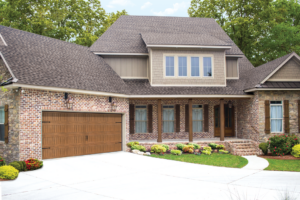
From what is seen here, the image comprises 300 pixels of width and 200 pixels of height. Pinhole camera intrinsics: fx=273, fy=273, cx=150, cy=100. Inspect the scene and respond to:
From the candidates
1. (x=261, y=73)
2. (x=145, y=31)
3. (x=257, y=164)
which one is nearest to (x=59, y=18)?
(x=145, y=31)

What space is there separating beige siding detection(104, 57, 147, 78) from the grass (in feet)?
30.7

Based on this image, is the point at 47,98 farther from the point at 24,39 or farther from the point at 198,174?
the point at 198,174

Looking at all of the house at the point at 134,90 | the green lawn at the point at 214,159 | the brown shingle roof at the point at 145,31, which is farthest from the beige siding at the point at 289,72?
the green lawn at the point at 214,159

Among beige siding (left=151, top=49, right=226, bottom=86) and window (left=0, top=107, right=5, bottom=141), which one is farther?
beige siding (left=151, top=49, right=226, bottom=86)

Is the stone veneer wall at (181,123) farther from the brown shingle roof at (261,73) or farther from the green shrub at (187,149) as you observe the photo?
the green shrub at (187,149)

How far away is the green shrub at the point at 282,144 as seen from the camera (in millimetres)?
14750

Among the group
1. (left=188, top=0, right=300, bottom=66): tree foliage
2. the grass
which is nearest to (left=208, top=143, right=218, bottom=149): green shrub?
the grass

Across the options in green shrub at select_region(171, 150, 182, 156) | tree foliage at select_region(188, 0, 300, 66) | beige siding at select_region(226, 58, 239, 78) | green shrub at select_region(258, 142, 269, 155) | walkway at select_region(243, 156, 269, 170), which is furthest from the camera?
tree foliage at select_region(188, 0, 300, 66)

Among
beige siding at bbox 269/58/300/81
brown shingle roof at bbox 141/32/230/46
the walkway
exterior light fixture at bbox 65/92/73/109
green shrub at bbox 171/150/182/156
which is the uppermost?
brown shingle roof at bbox 141/32/230/46

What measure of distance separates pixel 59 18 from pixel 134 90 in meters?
16.3

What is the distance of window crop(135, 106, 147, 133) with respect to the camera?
1791 cm

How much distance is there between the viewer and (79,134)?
12.9m

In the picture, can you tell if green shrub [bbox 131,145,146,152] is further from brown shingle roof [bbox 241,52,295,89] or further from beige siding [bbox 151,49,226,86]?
brown shingle roof [bbox 241,52,295,89]

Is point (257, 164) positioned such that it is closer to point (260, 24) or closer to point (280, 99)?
point (280, 99)
